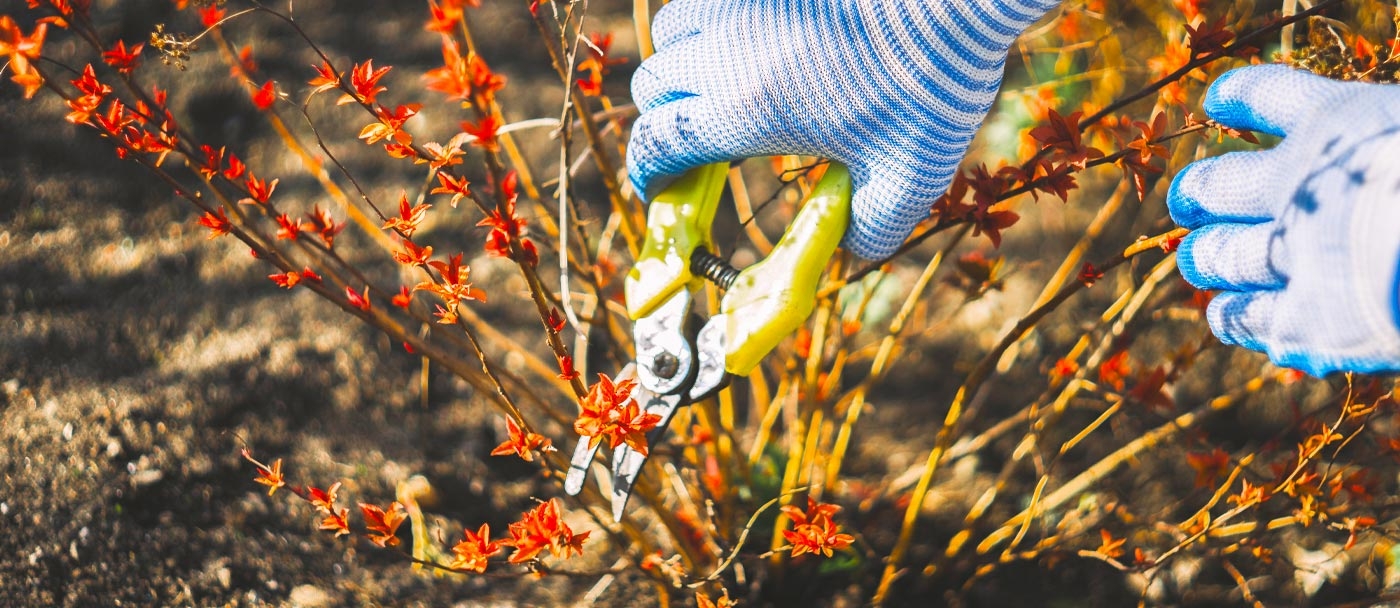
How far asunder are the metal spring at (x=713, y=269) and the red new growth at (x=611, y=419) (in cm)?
16

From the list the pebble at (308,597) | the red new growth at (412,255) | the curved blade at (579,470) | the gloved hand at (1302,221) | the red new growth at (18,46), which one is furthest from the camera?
the pebble at (308,597)

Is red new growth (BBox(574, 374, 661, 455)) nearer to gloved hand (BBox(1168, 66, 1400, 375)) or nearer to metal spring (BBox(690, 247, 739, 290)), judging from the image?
metal spring (BBox(690, 247, 739, 290))

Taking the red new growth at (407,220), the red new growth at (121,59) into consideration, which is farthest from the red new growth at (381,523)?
the red new growth at (121,59)

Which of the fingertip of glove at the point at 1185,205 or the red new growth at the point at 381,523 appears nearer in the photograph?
the fingertip of glove at the point at 1185,205

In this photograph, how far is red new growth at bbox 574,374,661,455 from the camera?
36.1 inches

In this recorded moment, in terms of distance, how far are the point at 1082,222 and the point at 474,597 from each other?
6.02ft

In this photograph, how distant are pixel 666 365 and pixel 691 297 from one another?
0.09 m

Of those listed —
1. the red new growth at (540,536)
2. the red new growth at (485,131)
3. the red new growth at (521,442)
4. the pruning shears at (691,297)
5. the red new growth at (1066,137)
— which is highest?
the red new growth at (485,131)

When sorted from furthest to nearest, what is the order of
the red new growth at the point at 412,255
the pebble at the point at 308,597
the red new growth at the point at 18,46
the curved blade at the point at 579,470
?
the pebble at the point at 308,597 → the curved blade at the point at 579,470 → the red new growth at the point at 412,255 → the red new growth at the point at 18,46

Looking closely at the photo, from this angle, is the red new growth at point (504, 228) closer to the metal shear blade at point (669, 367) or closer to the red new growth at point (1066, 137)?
the metal shear blade at point (669, 367)

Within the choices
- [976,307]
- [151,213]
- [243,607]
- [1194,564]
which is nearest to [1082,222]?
[976,307]

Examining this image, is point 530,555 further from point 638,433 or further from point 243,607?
point 243,607

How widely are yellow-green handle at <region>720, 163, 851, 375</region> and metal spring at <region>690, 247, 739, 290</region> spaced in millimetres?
15

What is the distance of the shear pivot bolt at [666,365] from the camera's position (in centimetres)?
99
